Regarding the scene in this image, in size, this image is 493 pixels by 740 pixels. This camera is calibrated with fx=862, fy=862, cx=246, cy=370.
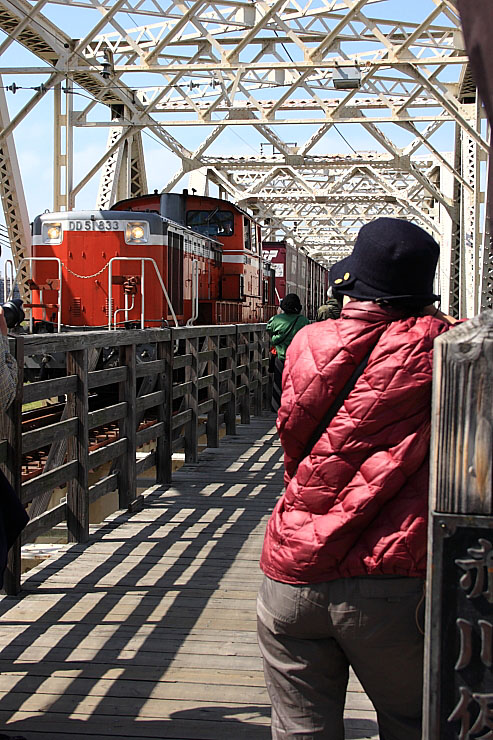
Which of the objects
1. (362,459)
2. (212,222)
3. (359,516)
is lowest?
Answer: (359,516)

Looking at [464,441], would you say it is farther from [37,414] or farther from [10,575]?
[37,414]

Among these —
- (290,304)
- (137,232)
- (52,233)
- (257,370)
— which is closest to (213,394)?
(290,304)

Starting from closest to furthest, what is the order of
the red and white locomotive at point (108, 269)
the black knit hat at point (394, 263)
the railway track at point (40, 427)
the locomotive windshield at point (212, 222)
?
the black knit hat at point (394, 263) → the railway track at point (40, 427) → the red and white locomotive at point (108, 269) → the locomotive windshield at point (212, 222)

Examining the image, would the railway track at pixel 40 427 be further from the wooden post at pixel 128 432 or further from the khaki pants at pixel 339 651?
the khaki pants at pixel 339 651

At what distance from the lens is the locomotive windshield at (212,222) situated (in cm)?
1555

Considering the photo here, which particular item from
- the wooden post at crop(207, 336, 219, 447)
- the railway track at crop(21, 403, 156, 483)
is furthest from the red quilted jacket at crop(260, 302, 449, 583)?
the wooden post at crop(207, 336, 219, 447)

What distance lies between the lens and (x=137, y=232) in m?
11.7

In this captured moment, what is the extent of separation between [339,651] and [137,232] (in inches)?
395

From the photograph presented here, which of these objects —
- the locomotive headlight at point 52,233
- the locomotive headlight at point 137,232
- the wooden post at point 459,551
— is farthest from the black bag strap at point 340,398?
the locomotive headlight at point 52,233

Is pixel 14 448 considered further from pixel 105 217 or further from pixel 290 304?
pixel 105 217

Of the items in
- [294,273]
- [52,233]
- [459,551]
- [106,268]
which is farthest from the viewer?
[294,273]

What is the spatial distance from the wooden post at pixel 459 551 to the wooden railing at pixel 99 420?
320 centimetres

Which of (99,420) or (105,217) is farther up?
(105,217)

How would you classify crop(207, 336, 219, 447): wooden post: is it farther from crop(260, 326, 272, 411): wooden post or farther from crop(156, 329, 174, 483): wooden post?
crop(260, 326, 272, 411): wooden post
